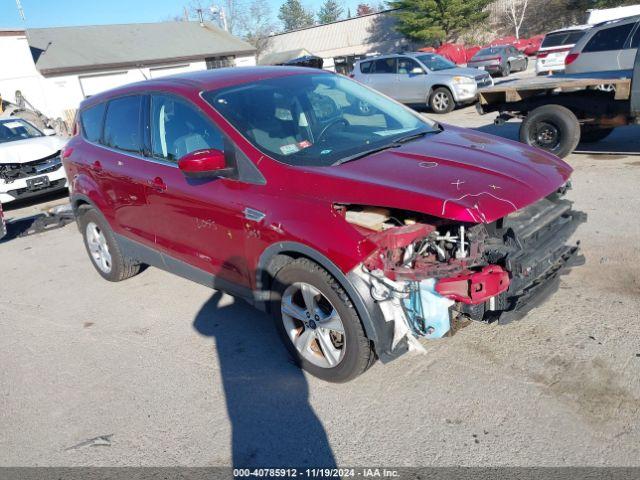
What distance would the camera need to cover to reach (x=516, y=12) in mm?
46406

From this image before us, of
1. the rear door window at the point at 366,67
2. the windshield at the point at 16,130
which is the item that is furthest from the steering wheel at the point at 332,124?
the rear door window at the point at 366,67

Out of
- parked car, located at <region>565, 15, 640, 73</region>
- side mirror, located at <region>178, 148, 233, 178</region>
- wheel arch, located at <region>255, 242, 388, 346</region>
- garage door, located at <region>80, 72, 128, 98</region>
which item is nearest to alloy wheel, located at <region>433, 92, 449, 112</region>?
parked car, located at <region>565, 15, 640, 73</region>

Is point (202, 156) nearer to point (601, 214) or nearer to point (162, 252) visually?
point (162, 252)

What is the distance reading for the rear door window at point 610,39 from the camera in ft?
30.7

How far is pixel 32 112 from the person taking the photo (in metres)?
17.5

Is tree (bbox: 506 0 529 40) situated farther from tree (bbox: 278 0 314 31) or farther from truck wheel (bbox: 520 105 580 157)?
tree (bbox: 278 0 314 31)

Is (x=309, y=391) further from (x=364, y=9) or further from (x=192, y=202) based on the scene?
(x=364, y=9)

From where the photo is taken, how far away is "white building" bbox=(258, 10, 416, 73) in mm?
53281

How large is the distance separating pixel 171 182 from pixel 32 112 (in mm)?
16128

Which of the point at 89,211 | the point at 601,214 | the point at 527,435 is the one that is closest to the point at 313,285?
the point at 527,435

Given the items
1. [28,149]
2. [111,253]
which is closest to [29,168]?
[28,149]

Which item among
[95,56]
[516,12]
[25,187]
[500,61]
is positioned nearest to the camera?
[25,187]

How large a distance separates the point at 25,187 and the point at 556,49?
52.2ft

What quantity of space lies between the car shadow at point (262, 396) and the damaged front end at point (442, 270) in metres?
0.63
